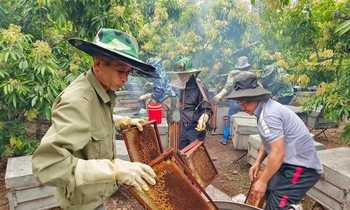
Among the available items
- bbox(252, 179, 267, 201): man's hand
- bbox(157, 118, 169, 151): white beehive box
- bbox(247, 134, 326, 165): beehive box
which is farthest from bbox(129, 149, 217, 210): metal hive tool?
bbox(157, 118, 169, 151): white beehive box

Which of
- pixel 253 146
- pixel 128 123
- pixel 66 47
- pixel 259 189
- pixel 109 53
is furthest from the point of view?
pixel 253 146

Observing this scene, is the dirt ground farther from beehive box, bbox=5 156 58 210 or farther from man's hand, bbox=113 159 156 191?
man's hand, bbox=113 159 156 191

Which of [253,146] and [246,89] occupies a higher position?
[246,89]

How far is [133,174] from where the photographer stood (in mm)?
1691

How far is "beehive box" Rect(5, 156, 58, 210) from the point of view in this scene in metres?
3.72

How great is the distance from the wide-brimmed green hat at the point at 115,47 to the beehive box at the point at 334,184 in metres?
2.86

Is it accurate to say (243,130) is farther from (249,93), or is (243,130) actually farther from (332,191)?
(249,93)

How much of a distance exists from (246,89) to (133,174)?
193 centimetres

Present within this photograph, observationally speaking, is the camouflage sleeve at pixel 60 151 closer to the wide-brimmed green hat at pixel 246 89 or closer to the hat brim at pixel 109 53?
the hat brim at pixel 109 53

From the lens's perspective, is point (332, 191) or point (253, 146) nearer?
point (332, 191)

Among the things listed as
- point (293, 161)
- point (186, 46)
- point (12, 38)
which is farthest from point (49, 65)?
point (186, 46)

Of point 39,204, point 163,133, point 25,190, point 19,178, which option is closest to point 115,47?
point 19,178

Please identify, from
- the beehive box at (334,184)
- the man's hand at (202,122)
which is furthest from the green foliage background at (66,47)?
the man's hand at (202,122)

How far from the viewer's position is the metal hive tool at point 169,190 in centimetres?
194
